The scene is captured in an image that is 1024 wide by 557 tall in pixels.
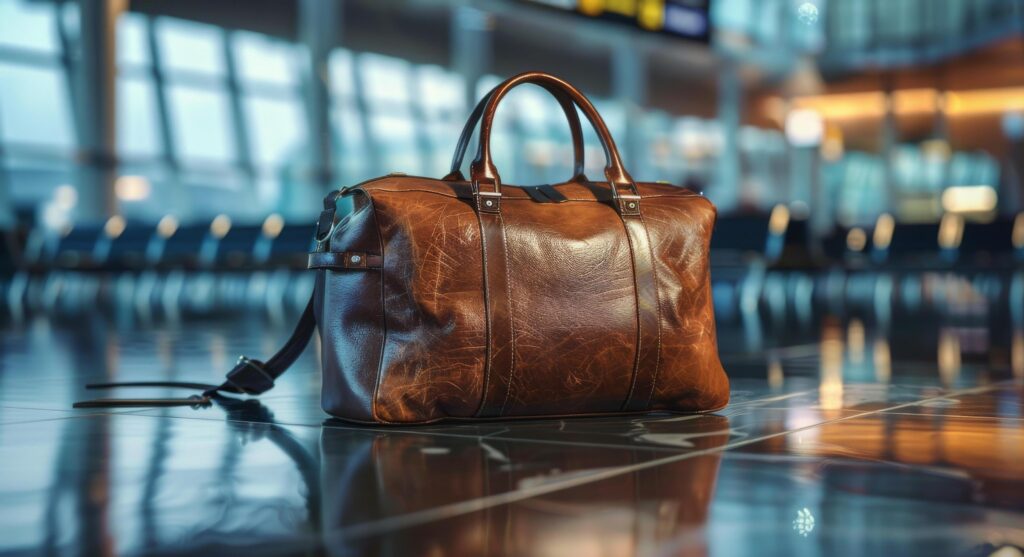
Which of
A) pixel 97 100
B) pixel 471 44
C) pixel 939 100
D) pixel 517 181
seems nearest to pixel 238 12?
pixel 471 44

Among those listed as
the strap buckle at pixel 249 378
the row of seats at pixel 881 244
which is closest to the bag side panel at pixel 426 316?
the strap buckle at pixel 249 378

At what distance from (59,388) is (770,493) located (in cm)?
215

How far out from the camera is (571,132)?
231 cm

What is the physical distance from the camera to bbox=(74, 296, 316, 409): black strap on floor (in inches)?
97.4

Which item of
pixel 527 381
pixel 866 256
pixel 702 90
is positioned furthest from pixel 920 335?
pixel 702 90

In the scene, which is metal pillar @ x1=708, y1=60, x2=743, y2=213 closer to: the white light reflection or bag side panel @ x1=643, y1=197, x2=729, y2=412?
bag side panel @ x1=643, y1=197, x2=729, y2=412

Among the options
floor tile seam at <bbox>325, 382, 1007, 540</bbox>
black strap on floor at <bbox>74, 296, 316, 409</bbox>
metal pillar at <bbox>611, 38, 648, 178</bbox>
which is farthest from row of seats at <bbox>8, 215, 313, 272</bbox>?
metal pillar at <bbox>611, 38, 648, 178</bbox>

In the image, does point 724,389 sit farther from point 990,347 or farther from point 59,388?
point 990,347

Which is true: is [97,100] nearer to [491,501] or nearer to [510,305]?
[510,305]

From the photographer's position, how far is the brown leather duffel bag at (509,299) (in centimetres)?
209

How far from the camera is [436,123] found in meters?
26.6

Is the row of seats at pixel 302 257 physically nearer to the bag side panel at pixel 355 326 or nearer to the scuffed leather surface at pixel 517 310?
the scuffed leather surface at pixel 517 310

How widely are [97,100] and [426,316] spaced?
15212 millimetres

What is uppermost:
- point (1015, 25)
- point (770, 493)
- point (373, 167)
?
point (1015, 25)
